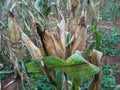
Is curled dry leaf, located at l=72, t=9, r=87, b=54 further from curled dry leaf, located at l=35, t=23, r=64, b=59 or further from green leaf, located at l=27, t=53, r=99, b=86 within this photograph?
green leaf, located at l=27, t=53, r=99, b=86

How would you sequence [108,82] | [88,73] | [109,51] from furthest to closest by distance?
[109,51] → [108,82] → [88,73]

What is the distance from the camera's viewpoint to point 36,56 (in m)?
0.95

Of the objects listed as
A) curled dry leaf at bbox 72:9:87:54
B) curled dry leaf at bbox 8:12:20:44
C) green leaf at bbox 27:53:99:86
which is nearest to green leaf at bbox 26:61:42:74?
green leaf at bbox 27:53:99:86

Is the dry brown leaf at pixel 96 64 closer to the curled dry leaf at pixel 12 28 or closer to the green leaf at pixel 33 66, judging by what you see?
the green leaf at pixel 33 66

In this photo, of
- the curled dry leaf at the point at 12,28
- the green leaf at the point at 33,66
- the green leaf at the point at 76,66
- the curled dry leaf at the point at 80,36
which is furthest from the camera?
the curled dry leaf at the point at 12,28

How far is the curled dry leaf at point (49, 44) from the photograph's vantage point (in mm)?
918

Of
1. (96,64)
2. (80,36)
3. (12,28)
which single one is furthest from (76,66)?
(12,28)

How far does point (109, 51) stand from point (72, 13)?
1193mm

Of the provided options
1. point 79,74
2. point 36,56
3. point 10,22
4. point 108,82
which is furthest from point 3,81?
point 79,74

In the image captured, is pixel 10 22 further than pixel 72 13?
No

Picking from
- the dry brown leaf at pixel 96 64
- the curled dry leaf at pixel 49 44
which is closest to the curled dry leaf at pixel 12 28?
the curled dry leaf at pixel 49 44

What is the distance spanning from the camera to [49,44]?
0.93 m

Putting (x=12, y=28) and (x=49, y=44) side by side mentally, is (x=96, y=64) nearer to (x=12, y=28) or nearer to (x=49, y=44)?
(x=49, y=44)

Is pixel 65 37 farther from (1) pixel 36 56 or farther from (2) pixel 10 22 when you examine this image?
(2) pixel 10 22
